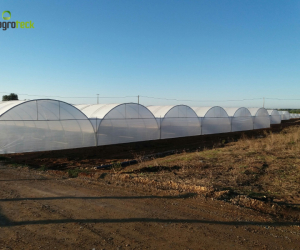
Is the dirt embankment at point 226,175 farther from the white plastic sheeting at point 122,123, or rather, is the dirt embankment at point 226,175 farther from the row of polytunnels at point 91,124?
the white plastic sheeting at point 122,123

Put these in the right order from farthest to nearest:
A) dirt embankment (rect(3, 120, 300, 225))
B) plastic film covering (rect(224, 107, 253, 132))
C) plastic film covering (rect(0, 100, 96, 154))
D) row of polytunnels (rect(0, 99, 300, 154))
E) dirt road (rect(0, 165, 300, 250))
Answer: plastic film covering (rect(224, 107, 253, 132)) < row of polytunnels (rect(0, 99, 300, 154)) < plastic film covering (rect(0, 100, 96, 154)) < dirt embankment (rect(3, 120, 300, 225)) < dirt road (rect(0, 165, 300, 250))

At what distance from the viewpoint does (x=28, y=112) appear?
13836mm

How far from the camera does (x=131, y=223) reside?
442 centimetres

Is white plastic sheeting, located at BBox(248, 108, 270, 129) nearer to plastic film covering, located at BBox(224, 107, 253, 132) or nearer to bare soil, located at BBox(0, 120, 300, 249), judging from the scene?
plastic film covering, located at BBox(224, 107, 253, 132)

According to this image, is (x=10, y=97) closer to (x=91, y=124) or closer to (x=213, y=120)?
(x=91, y=124)

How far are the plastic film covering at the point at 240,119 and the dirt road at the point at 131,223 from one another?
23563 mm

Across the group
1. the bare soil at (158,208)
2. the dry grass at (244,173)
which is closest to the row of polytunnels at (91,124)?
the bare soil at (158,208)

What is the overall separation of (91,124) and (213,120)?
546 inches

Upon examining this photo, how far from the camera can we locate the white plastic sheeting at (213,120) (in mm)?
24202

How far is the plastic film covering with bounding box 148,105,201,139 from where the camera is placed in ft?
68.2

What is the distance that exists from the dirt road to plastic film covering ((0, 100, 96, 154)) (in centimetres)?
797

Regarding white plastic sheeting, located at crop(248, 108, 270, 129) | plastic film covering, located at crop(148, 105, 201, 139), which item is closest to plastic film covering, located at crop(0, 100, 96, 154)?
plastic film covering, located at crop(148, 105, 201, 139)

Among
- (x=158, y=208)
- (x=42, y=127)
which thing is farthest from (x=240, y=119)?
(x=158, y=208)

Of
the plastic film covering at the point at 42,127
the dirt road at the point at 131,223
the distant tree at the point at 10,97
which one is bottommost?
the dirt road at the point at 131,223
